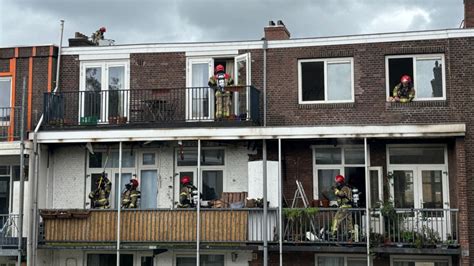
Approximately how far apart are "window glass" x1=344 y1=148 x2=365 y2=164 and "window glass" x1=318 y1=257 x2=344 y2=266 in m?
2.76

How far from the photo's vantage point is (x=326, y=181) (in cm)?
2055

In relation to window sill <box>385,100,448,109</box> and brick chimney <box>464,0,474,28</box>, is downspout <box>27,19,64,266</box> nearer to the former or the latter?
window sill <box>385,100,448,109</box>

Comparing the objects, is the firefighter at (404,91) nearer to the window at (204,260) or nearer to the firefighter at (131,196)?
the window at (204,260)

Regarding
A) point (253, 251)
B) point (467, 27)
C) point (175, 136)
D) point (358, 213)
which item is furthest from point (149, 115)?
point (467, 27)

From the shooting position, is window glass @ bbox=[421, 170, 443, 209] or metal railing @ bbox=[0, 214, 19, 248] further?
metal railing @ bbox=[0, 214, 19, 248]

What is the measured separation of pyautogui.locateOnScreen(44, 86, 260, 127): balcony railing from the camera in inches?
799

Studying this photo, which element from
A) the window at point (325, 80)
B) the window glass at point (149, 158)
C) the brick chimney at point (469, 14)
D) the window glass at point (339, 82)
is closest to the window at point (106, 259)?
the window glass at point (149, 158)

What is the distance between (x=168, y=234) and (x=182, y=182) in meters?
1.71

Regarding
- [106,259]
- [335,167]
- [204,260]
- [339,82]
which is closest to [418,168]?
[335,167]

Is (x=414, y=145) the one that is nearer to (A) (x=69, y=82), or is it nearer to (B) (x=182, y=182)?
(B) (x=182, y=182)

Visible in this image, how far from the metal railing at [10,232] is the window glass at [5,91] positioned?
3.62m

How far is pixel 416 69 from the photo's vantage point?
20250 mm

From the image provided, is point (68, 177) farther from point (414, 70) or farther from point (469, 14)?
point (469, 14)

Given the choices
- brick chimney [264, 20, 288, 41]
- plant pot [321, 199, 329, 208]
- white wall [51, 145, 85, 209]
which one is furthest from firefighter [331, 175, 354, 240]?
white wall [51, 145, 85, 209]
